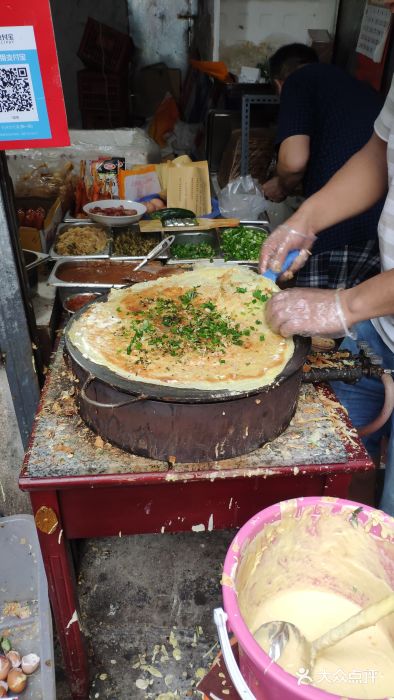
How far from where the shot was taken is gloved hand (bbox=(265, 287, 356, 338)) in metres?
1.70

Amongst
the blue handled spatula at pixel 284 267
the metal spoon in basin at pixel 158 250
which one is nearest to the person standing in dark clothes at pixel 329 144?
the metal spoon in basin at pixel 158 250

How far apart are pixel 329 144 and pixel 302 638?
9.73 ft

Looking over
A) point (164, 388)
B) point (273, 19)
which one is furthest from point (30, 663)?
point (273, 19)

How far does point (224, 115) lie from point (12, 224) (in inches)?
135


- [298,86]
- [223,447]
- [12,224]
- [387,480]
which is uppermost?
[298,86]

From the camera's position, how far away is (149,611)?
2.56m

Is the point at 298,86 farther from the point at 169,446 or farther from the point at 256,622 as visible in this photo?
the point at 256,622

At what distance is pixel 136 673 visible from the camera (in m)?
2.30

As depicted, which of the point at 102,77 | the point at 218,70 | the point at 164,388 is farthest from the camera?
the point at 102,77

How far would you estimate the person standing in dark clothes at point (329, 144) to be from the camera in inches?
128

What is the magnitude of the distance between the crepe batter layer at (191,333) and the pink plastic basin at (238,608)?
398 millimetres

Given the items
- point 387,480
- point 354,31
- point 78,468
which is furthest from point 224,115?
point 78,468

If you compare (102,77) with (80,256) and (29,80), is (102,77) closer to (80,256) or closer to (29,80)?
(80,256)

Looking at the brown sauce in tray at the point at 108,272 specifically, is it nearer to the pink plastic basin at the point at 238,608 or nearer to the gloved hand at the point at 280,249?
the gloved hand at the point at 280,249
